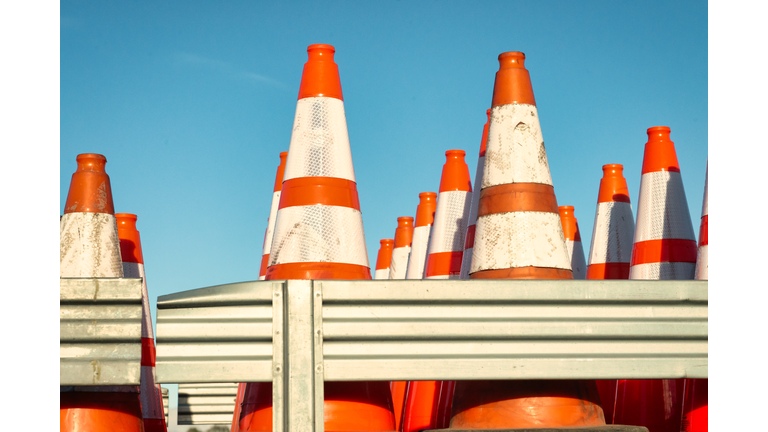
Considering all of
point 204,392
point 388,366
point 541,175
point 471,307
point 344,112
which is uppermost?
point 344,112

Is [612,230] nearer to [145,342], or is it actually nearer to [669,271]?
[669,271]

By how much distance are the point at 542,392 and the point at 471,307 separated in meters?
1.16

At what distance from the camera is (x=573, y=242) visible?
13.1 metres

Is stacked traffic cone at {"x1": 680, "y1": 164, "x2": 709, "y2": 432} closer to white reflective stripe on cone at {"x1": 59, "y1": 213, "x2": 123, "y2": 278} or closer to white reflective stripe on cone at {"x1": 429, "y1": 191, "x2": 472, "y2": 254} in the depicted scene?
white reflective stripe on cone at {"x1": 429, "y1": 191, "x2": 472, "y2": 254}

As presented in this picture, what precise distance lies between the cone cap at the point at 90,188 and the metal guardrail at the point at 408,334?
3.28 meters

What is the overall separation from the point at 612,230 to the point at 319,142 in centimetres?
607

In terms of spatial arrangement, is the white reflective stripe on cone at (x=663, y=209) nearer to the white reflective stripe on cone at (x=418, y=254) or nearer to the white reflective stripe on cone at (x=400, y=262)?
the white reflective stripe on cone at (x=418, y=254)

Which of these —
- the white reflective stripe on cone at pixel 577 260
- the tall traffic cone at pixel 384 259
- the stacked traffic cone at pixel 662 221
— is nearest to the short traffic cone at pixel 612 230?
the white reflective stripe on cone at pixel 577 260

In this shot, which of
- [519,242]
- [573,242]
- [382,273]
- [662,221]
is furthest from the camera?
[382,273]

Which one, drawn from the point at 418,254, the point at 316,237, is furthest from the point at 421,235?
the point at 316,237

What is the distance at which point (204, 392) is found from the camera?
15.3 meters

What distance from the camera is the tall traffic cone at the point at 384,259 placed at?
17.4 metres

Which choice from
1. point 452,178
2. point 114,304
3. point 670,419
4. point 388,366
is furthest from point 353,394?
point 452,178

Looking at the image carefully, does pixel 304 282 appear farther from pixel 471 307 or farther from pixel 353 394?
pixel 353 394
